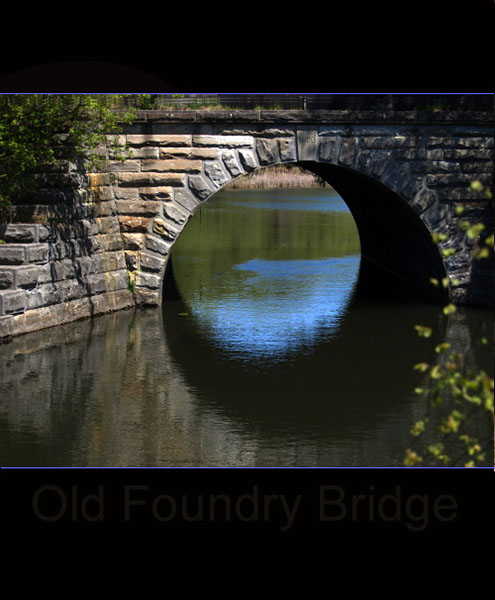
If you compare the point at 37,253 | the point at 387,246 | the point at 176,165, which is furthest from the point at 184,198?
the point at 387,246

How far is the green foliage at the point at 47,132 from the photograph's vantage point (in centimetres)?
1487

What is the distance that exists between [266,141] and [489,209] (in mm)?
4558

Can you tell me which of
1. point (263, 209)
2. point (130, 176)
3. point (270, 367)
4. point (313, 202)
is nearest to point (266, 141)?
point (130, 176)

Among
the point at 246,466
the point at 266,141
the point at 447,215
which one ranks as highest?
the point at 266,141

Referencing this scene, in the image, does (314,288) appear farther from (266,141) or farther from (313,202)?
(313,202)

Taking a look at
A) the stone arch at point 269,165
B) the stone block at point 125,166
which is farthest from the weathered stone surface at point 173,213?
the stone block at point 125,166

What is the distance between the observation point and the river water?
992 cm

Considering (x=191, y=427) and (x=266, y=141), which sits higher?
(x=266, y=141)

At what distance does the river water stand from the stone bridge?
2.53 feet

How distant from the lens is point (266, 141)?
55.6 feet

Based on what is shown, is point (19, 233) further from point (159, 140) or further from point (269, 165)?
point (269, 165)

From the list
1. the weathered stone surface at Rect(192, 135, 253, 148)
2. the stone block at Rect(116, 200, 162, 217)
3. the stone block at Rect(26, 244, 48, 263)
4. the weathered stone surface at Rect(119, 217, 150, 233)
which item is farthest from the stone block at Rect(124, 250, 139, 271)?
the weathered stone surface at Rect(192, 135, 253, 148)

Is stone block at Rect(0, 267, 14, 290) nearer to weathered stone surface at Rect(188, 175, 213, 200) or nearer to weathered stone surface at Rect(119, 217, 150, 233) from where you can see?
weathered stone surface at Rect(119, 217, 150, 233)

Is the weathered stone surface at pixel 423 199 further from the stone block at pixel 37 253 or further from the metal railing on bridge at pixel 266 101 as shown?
the stone block at pixel 37 253
